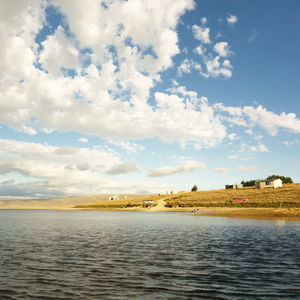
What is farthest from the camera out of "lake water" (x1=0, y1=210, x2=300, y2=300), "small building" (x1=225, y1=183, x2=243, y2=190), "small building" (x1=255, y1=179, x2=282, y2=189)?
"small building" (x1=225, y1=183, x2=243, y2=190)

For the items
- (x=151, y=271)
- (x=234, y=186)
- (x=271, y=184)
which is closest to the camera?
(x=151, y=271)

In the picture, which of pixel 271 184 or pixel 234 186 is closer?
pixel 271 184

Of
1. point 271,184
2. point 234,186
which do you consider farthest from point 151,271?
point 234,186

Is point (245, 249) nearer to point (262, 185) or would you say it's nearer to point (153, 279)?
point (153, 279)

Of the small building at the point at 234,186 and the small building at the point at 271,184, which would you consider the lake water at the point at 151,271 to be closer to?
the small building at the point at 271,184

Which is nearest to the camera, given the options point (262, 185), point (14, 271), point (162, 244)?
point (14, 271)

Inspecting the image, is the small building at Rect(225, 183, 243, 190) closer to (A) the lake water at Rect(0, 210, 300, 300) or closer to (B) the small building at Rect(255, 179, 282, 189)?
(B) the small building at Rect(255, 179, 282, 189)

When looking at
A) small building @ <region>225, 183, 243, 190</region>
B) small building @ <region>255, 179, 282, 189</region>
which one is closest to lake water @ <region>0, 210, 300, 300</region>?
small building @ <region>255, 179, 282, 189</region>

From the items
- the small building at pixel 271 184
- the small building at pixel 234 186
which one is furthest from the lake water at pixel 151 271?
the small building at pixel 234 186

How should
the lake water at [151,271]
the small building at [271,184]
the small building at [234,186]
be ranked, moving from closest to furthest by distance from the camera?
the lake water at [151,271], the small building at [271,184], the small building at [234,186]

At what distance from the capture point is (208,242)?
89.9 ft

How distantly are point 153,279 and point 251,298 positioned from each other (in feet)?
16.3

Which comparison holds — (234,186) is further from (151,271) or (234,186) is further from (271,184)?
(151,271)

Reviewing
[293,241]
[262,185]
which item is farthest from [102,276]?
[262,185]
